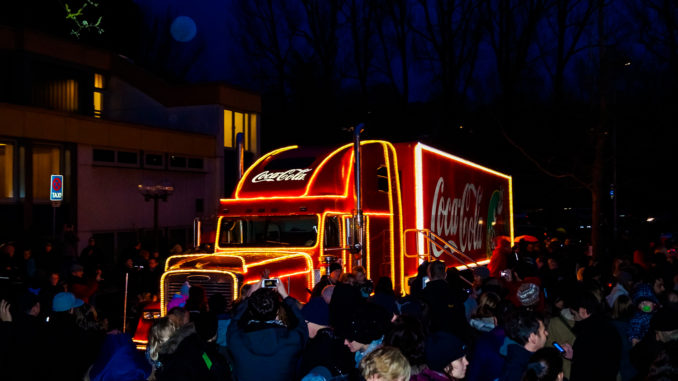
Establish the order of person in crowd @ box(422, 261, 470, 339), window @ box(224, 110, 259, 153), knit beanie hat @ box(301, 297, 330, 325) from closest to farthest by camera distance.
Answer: knit beanie hat @ box(301, 297, 330, 325)
person in crowd @ box(422, 261, 470, 339)
window @ box(224, 110, 259, 153)

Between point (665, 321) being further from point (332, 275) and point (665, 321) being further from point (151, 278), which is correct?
point (151, 278)

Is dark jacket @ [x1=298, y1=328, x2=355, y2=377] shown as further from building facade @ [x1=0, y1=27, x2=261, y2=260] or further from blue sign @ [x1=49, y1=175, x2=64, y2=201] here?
building facade @ [x1=0, y1=27, x2=261, y2=260]

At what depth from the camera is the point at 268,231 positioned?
36.5ft

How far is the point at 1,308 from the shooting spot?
6.51 metres

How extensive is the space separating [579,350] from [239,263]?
17.0 feet

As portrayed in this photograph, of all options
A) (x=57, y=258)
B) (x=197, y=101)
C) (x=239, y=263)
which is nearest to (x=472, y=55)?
(x=197, y=101)

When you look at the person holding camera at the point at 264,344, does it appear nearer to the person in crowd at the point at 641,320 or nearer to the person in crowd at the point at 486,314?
the person in crowd at the point at 486,314

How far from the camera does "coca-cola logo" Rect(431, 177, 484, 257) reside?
46.1 ft

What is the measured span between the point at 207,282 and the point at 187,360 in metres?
4.86

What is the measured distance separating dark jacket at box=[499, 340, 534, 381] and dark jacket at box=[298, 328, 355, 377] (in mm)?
1131

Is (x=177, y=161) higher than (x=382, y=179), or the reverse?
(x=177, y=161)

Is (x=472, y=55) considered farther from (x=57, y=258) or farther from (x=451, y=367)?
(x=451, y=367)

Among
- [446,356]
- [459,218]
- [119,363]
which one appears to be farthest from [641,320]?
[459,218]

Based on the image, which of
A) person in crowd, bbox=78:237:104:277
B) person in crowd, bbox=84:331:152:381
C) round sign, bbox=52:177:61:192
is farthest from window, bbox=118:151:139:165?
person in crowd, bbox=84:331:152:381
